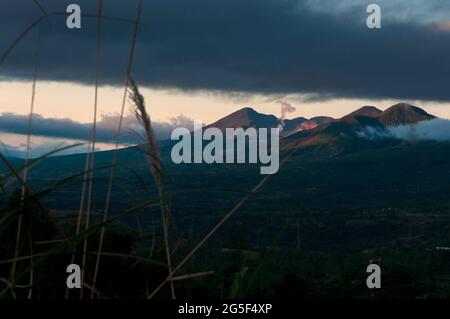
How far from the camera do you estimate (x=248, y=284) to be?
3.15 meters

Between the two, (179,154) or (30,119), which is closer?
(30,119)

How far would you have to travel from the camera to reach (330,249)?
188875 mm

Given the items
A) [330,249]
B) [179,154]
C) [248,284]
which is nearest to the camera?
[248,284]

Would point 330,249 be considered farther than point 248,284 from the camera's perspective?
Yes

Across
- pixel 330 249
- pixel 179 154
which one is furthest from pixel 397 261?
pixel 179 154
